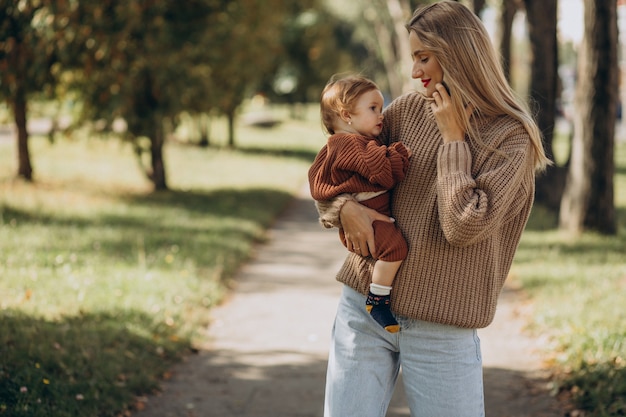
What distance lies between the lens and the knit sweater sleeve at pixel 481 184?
261 cm

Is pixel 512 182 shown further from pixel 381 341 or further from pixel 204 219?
pixel 204 219

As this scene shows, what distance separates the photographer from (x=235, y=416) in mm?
4852

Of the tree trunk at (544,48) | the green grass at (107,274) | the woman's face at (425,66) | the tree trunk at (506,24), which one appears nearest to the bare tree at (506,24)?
the tree trunk at (506,24)

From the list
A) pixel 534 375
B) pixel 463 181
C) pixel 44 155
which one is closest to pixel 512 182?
pixel 463 181

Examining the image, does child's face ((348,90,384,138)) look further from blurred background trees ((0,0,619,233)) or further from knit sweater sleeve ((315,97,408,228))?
blurred background trees ((0,0,619,233))

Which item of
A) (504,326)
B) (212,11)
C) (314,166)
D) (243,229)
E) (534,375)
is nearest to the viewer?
(314,166)

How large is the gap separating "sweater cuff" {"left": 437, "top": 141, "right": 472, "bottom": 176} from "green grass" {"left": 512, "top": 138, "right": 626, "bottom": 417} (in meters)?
2.49

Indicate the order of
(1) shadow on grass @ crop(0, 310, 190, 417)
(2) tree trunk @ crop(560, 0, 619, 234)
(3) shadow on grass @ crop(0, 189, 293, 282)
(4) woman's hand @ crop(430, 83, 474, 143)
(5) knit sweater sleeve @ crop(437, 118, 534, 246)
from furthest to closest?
(2) tree trunk @ crop(560, 0, 619, 234) → (3) shadow on grass @ crop(0, 189, 293, 282) → (1) shadow on grass @ crop(0, 310, 190, 417) → (4) woman's hand @ crop(430, 83, 474, 143) → (5) knit sweater sleeve @ crop(437, 118, 534, 246)

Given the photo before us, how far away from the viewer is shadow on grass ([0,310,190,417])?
4445 millimetres

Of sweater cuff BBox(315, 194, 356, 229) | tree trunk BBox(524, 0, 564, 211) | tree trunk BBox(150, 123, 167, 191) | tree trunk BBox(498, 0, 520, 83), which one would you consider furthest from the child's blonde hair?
tree trunk BBox(150, 123, 167, 191)

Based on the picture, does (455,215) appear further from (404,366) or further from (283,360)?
(283,360)

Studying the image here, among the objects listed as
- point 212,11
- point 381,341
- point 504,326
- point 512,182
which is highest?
point 212,11

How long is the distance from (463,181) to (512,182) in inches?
6.4

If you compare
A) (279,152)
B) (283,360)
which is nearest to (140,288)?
(283,360)
